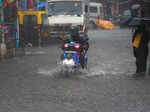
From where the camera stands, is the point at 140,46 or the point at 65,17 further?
the point at 65,17

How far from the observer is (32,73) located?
10.5 m

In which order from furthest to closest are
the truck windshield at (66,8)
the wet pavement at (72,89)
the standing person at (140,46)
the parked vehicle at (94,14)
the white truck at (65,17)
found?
1. the parked vehicle at (94,14)
2. the truck windshield at (66,8)
3. the white truck at (65,17)
4. the standing person at (140,46)
5. the wet pavement at (72,89)

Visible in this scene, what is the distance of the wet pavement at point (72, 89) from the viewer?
6406 mm

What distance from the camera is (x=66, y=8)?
21.8 m

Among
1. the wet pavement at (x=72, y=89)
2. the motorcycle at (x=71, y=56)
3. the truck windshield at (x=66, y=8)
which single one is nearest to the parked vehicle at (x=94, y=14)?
the truck windshield at (x=66, y=8)

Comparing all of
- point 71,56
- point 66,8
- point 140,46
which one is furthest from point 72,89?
point 66,8

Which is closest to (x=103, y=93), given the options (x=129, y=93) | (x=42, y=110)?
(x=129, y=93)

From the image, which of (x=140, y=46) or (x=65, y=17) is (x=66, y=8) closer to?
(x=65, y=17)

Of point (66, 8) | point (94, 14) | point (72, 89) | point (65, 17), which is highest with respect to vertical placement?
point (66, 8)

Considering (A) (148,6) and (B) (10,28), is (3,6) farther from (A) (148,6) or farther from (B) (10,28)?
(A) (148,6)

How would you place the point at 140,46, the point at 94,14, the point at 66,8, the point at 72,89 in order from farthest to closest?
the point at 94,14, the point at 66,8, the point at 140,46, the point at 72,89

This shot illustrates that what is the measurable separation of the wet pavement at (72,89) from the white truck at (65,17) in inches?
356

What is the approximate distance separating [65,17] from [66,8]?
63cm

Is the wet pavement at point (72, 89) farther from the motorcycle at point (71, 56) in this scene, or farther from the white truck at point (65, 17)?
the white truck at point (65, 17)
